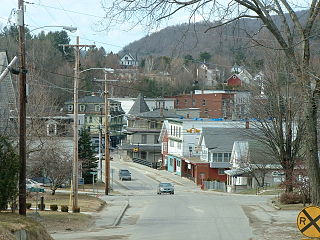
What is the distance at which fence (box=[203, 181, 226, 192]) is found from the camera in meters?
61.4

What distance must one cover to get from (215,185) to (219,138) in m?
8.43

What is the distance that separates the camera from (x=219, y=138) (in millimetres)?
69438

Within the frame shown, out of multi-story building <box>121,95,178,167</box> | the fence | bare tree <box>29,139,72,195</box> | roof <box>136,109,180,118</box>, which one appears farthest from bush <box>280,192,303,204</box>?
roof <box>136,109,180,118</box>

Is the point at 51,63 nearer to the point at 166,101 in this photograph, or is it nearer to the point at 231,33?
the point at 166,101

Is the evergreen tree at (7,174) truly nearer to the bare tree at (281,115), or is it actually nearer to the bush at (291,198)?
the bare tree at (281,115)

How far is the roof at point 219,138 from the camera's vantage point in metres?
67.7

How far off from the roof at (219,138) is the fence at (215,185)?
5.13 metres

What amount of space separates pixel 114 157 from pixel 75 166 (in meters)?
67.3

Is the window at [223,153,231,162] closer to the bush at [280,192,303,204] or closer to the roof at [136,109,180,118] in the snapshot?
the roof at [136,109,180,118]

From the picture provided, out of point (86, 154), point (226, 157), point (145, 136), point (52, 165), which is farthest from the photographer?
point (145, 136)

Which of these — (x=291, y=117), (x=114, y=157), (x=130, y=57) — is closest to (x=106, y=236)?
(x=291, y=117)

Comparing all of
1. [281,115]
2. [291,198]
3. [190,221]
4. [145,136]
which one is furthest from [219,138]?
[190,221]

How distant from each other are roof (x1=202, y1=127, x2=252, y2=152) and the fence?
513cm

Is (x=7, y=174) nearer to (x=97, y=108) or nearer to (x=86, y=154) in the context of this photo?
(x=86, y=154)
